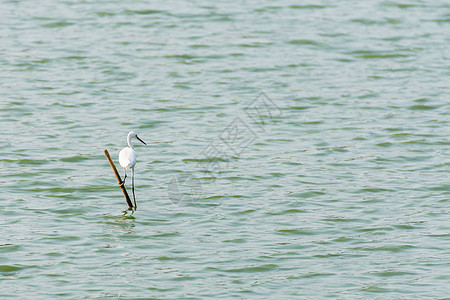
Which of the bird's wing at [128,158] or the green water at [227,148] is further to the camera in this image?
the bird's wing at [128,158]

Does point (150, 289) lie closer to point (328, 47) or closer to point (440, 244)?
point (440, 244)

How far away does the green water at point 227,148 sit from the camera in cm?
1125

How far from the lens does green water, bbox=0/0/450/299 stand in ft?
36.9

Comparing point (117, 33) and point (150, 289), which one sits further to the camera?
point (117, 33)

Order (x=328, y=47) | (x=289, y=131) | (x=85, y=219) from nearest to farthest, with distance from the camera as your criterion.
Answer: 1. (x=85, y=219)
2. (x=289, y=131)
3. (x=328, y=47)

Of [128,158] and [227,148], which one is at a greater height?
[128,158]

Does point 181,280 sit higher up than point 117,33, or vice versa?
point 117,33

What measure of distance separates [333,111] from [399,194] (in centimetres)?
482

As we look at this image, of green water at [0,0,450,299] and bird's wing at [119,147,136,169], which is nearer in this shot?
green water at [0,0,450,299]

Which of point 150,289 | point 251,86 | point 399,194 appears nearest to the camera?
point 150,289

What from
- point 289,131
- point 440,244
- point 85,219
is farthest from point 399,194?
point 85,219

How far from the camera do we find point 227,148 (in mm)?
16594

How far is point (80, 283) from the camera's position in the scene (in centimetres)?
1077

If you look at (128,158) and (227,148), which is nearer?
(128,158)
